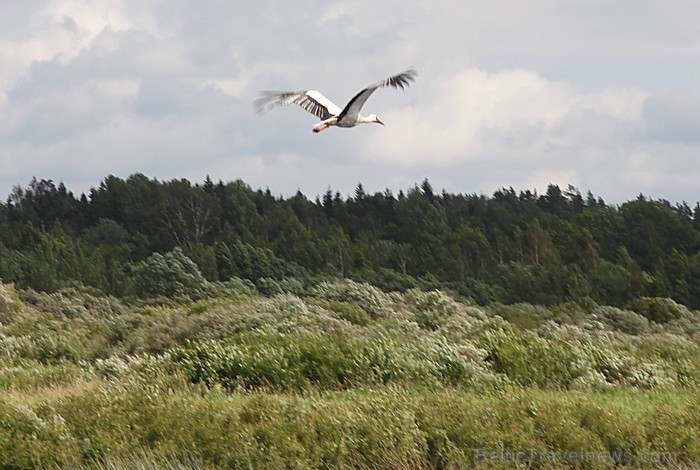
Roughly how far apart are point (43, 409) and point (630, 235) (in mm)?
68419

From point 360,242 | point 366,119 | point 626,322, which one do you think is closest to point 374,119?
point 366,119

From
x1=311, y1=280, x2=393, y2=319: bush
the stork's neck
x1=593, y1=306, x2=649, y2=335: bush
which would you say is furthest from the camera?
x1=593, y1=306, x2=649, y2=335: bush

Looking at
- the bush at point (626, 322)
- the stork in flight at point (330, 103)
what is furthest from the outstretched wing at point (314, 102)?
the bush at point (626, 322)

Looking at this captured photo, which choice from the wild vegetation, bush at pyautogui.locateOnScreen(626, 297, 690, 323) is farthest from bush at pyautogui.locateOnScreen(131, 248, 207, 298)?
bush at pyautogui.locateOnScreen(626, 297, 690, 323)

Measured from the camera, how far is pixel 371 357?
59.3 ft

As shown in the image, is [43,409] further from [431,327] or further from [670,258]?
[670,258]

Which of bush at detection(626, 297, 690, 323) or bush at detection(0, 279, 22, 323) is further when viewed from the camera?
bush at detection(626, 297, 690, 323)

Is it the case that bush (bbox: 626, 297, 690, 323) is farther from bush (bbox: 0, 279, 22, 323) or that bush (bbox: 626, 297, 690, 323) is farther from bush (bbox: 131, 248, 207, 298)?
bush (bbox: 0, 279, 22, 323)

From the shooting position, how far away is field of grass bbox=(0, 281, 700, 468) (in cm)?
1282

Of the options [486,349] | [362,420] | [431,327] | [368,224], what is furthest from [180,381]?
[368,224]

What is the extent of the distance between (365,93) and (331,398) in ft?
15.3

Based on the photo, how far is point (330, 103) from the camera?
18453mm

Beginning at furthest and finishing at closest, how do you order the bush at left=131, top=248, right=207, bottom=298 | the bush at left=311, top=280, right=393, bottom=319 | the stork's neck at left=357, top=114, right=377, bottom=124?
the bush at left=131, top=248, right=207, bottom=298 < the bush at left=311, top=280, right=393, bottom=319 < the stork's neck at left=357, top=114, right=377, bottom=124

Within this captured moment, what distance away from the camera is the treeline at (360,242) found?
60.5 metres
